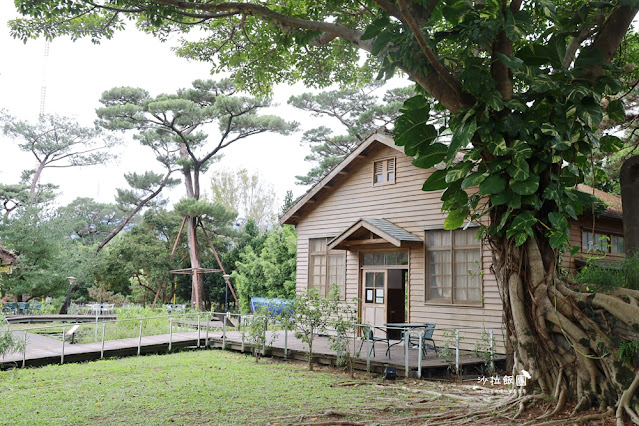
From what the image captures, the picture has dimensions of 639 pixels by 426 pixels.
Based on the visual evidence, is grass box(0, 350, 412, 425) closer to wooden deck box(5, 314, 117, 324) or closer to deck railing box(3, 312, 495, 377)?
deck railing box(3, 312, 495, 377)

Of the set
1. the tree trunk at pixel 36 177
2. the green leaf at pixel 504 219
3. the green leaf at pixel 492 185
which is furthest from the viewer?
the tree trunk at pixel 36 177

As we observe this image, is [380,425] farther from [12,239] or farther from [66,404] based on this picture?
[12,239]

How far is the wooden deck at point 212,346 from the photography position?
397 inches

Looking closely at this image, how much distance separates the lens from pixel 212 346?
14203 mm

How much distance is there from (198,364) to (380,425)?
6.55 m

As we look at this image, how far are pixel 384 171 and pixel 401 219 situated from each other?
1.53 m

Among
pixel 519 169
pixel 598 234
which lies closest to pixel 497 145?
pixel 519 169

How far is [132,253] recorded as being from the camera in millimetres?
29188

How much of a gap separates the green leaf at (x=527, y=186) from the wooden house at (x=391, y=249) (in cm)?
556

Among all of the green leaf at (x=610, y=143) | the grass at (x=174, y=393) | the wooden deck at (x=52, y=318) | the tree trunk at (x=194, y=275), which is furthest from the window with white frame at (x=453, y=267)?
the tree trunk at (x=194, y=275)

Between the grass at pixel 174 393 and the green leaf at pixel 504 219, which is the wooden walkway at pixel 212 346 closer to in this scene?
the grass at pixel 174 393

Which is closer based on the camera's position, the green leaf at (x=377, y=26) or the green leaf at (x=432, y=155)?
the green leaf at (x=377, y=26)

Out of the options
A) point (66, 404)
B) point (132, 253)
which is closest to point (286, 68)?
point (66, 404)

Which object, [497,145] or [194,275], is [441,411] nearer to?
[497,145]
